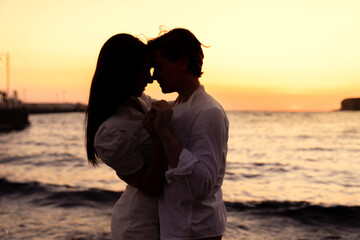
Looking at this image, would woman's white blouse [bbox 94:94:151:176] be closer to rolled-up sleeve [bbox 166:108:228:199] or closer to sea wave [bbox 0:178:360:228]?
rolled-up sleeve [bbox 166:108:228:199]

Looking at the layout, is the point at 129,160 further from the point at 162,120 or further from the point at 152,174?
the point at 162,120

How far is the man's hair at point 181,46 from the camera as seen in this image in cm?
194

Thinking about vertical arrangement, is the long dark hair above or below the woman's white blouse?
above

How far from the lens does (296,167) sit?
19.9 m

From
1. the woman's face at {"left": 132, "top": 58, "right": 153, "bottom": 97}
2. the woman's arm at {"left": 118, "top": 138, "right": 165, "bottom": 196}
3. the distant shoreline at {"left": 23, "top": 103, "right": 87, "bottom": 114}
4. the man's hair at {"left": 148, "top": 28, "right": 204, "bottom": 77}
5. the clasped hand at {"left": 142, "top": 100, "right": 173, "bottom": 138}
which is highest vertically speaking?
the man's hair at {"left": 148, "top": 28, "right": 204, "bottom": 77}

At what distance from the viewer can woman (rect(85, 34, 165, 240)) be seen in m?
2.07

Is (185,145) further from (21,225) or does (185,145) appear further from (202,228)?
(21,225)

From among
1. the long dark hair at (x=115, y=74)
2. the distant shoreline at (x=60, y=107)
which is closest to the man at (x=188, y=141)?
the long dark hair at (x=115, y=74)

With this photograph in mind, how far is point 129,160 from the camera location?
6.76 ft

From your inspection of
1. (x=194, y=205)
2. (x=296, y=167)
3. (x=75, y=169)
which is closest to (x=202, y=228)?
(x=194, y=205)

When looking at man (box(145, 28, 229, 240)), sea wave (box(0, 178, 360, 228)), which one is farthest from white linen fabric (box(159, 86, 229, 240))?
sea wave (box(0, 178, 360, 228))

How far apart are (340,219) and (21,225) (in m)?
7.22

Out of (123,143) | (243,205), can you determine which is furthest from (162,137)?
(243,205)

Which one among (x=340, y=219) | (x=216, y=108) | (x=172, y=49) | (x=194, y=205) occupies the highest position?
(x=172, y=49)
